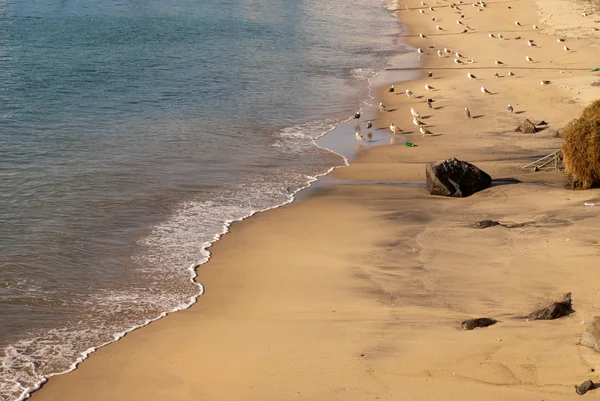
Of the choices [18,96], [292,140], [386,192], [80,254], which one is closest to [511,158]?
[386,192]

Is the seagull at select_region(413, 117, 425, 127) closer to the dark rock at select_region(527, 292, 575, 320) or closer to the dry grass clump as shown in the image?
the dry grass clump

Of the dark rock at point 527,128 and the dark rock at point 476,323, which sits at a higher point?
the dark rock at point 527,128

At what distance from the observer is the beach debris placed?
26.7 ft

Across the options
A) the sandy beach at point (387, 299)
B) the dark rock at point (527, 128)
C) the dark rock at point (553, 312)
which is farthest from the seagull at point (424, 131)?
the dark rock at point (553, 312)

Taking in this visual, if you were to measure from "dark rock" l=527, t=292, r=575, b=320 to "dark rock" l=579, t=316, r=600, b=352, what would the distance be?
0.86 m

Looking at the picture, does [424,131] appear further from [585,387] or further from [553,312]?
[585,387]

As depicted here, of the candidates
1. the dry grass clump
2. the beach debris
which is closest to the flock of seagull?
the dry grass clump

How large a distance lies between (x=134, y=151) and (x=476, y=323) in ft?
41.2

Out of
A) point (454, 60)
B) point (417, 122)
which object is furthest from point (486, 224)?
point (454, 60)

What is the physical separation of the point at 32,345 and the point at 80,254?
135 inches

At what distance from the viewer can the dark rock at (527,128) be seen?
21.1 m

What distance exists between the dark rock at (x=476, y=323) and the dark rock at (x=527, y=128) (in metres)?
11.8

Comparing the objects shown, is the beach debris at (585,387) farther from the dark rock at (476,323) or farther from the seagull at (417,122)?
the seagull at (417,122)

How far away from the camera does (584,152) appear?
15.8 metres
